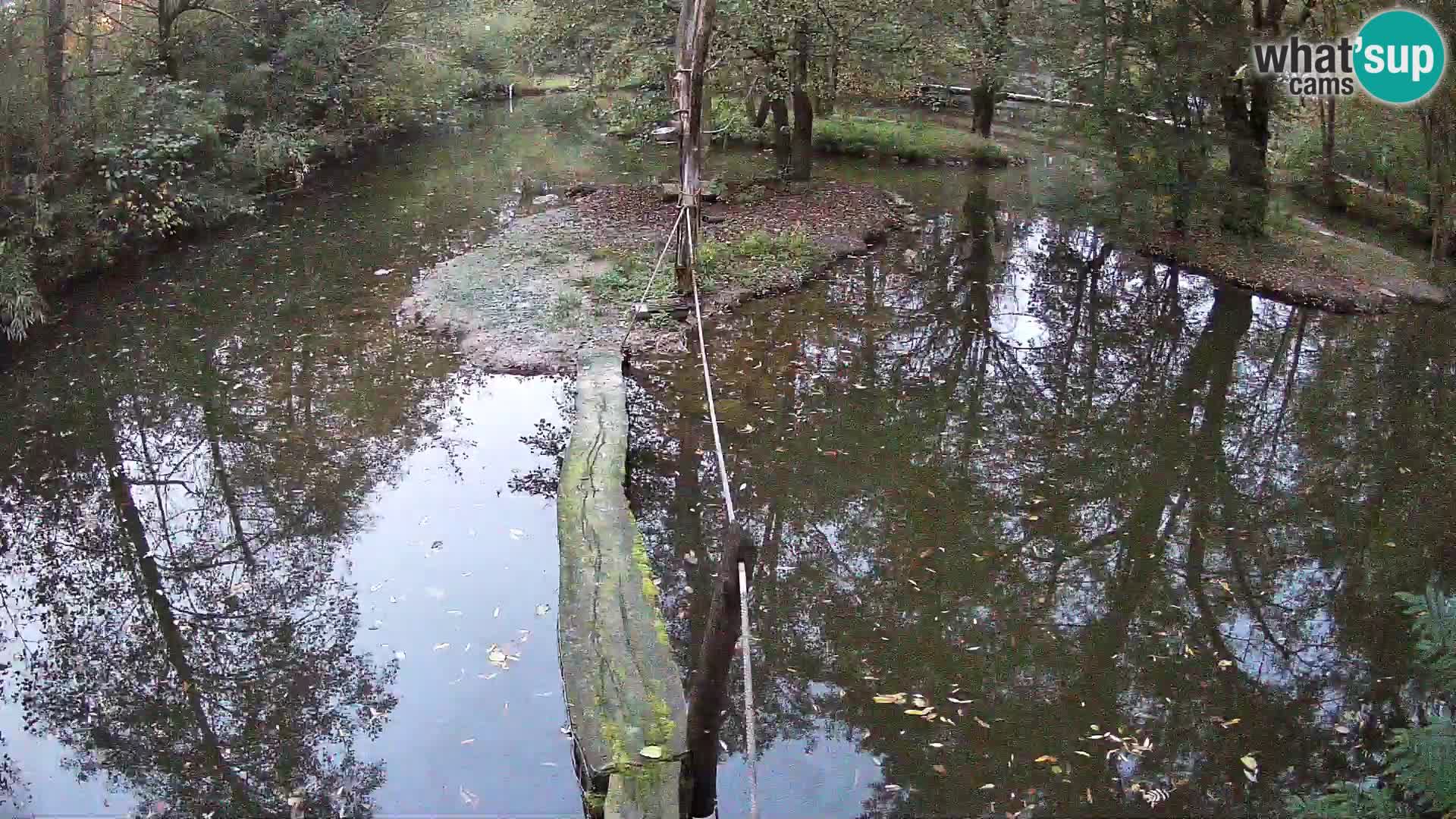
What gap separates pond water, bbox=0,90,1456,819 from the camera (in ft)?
15.8

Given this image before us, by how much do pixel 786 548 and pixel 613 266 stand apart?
6.30 m

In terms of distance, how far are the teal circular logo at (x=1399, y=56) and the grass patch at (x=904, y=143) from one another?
25.8 ft

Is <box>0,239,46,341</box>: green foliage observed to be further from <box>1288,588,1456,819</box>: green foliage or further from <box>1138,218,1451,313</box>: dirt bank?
<box>1138,218,1451,313</box>: dirt bank

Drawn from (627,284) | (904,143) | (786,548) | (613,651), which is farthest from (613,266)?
(904,143)

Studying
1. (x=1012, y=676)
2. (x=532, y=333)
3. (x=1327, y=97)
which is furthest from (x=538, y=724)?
(x=1327, y=97)

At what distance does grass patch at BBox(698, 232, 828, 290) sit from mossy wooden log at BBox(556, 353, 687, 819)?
542cm

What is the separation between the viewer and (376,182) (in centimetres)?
1870

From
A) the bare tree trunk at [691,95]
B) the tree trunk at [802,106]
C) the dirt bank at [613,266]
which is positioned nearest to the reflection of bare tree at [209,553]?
the dirt bank at [613,266]

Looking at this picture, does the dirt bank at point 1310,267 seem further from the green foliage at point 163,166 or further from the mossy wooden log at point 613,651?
the green foliage at point 163,166

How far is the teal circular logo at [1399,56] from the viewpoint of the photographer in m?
11.4

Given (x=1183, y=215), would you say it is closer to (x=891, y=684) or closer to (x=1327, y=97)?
(x=1327, y=97)

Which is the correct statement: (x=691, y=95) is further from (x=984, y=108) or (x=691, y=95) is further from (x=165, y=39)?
(x=984, y=108)

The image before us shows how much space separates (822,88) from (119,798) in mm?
13907

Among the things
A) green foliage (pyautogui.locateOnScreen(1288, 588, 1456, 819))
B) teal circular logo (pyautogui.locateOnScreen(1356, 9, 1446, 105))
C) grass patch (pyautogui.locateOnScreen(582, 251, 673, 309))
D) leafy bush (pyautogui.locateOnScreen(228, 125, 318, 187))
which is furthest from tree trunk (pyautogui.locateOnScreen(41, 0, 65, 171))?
teal circular logo (pyautogui.locateOnScreen(1356, 9, 1446, 105))
